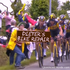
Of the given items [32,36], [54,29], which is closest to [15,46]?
[32,36]

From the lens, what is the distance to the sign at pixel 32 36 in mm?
9023

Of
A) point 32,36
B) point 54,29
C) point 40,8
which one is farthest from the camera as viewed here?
point 40,8

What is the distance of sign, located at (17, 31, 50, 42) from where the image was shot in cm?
902

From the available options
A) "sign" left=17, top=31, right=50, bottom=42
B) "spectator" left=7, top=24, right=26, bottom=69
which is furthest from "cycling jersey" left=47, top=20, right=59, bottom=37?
"spectator" left=7, top=24, right=26, bottom=69

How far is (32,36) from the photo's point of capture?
29.9ft

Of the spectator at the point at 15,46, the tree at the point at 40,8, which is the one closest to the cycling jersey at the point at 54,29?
the spectator at the point at 15,46

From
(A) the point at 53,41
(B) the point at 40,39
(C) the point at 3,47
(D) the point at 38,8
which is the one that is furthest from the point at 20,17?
(D) the point at 38,8

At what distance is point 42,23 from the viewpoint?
10633 mm

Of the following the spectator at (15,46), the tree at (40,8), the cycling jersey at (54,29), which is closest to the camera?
the spectator at (15,46)

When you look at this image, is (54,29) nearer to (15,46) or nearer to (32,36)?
(32,36)

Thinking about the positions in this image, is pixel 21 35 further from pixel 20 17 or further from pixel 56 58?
pixel 20 17

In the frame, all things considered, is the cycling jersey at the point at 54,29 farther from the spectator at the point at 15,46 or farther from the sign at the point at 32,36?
the spectator at the point at 15,46

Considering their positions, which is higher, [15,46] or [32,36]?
[32,36]

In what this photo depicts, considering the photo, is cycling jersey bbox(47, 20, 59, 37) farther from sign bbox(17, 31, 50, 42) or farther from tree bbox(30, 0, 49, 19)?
tree bbox(30, 0, 49, 19)
